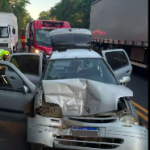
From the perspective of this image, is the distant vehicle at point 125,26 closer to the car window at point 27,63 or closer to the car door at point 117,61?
the car door at point 117,61

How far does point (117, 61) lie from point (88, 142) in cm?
409

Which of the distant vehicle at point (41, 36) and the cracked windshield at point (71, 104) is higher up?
the distant vehicle at point (41, 36)

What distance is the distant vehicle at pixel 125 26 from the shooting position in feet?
40.2

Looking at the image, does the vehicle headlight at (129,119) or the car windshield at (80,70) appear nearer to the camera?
the vehicle headlight at (129,119)

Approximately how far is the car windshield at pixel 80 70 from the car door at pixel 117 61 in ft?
5.78

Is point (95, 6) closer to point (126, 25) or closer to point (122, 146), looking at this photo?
point (126, 25)

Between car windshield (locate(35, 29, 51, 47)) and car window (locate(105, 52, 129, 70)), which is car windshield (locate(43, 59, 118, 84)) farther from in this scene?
car windshield (locate(35, 29, 51, 47))

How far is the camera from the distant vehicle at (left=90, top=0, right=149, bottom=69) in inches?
482

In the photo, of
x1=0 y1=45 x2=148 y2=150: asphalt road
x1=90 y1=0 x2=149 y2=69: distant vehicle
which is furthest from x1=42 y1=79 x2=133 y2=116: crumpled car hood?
x1=90 y1=0 x2=149 y2=69: distant vehicle

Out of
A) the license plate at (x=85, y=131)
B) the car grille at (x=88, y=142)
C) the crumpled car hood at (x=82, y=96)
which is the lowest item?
the car grille at (x=88, y=142)

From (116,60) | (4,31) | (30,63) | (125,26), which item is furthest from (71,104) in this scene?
(4,31)

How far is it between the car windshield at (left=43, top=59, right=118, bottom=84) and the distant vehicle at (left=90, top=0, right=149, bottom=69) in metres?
2.06

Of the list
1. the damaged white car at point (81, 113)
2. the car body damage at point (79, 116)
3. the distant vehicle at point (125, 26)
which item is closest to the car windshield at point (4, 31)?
the distant vehicle at point (125, 26)

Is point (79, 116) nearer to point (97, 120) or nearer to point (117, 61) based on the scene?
point (97, 120)
